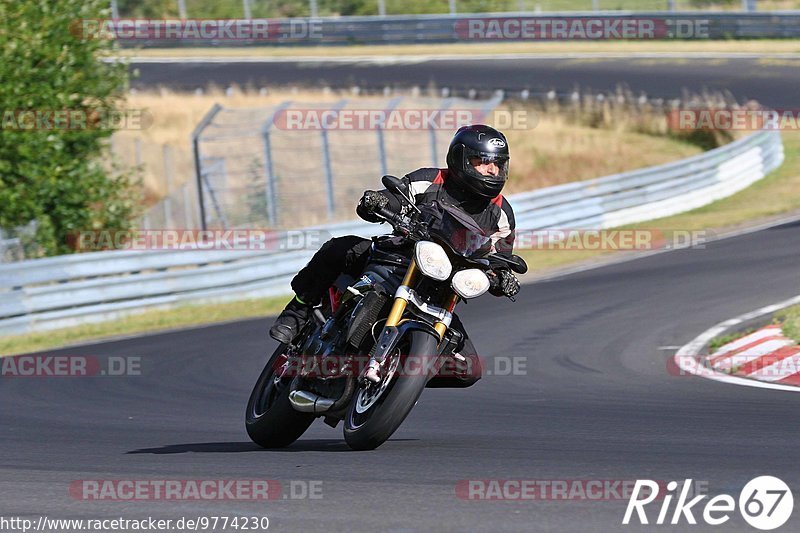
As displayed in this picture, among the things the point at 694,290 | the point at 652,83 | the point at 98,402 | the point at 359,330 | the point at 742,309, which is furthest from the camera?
the point at 652,83

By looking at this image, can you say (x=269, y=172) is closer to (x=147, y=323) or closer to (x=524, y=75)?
(x=147, y=323)

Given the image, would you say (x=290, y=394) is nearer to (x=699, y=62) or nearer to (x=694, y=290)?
(x=694, y=290)

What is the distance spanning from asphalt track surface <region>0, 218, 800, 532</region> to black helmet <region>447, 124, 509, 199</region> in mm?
1453

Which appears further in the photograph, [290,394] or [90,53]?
[90,53]

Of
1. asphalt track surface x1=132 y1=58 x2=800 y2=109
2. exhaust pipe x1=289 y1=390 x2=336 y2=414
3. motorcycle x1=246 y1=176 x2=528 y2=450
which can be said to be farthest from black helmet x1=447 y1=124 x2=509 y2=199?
asphalt track surface x1=132 y1=58 x2=800 y2=109

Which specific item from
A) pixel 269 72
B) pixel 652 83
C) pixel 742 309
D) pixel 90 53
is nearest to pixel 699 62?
pixel 652 83

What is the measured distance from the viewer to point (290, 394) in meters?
7.40

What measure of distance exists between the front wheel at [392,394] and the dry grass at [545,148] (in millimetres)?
23583

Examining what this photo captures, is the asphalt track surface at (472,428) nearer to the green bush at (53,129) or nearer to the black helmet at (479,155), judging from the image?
the black helmet at (479,155)

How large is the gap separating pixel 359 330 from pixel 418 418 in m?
2.44

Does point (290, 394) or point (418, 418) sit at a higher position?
point (290, 394)

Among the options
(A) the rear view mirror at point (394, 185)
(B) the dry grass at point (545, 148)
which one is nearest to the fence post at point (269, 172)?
(B) the dry grass at point (545, 148)

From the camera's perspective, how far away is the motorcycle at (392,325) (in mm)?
6742

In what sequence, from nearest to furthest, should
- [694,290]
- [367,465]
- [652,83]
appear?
1. [367,465]
2. [694,290]
3. [652,83]
